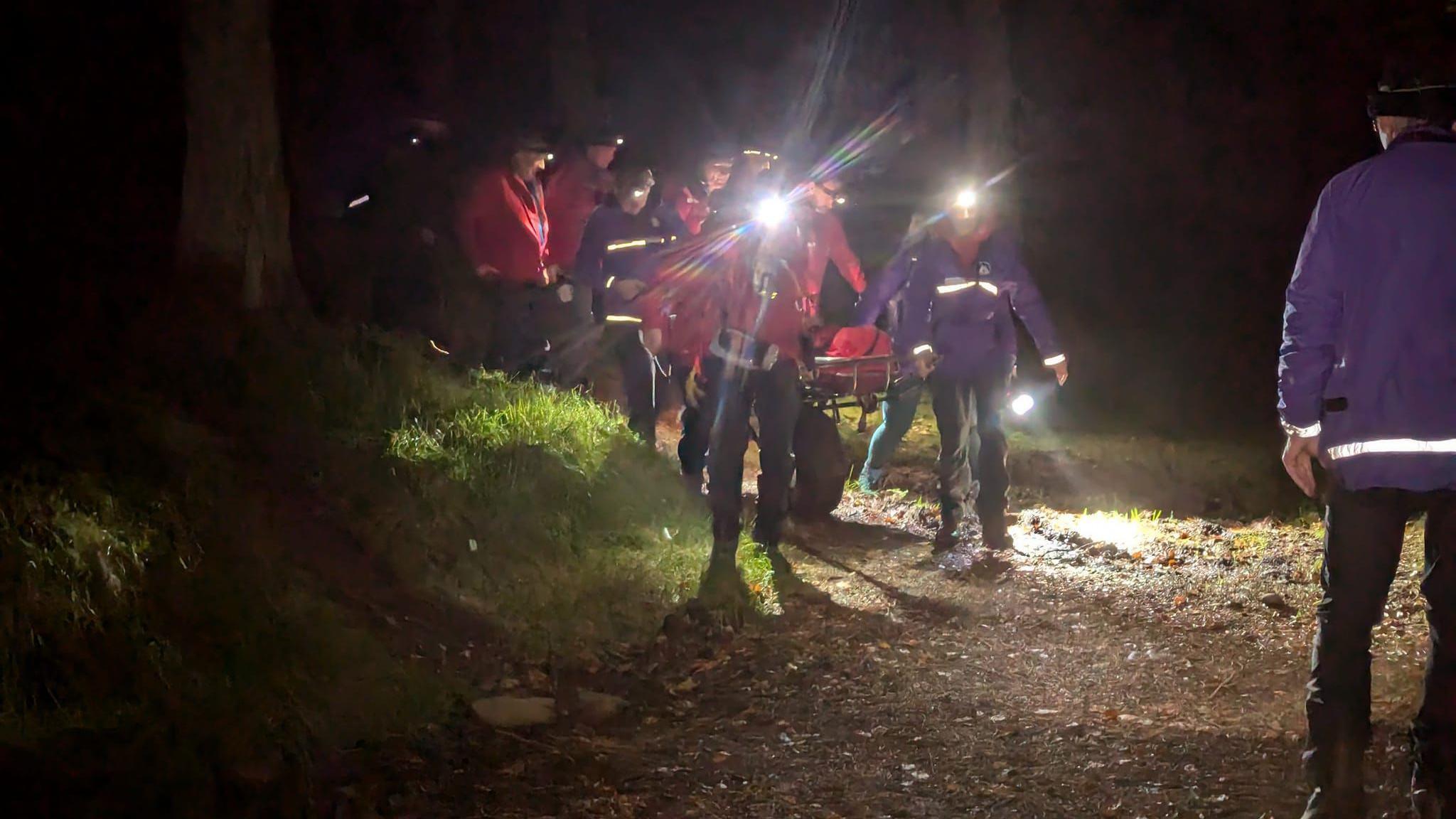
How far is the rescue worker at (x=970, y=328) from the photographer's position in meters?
6.76

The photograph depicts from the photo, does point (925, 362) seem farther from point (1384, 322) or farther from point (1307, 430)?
point (1384, 322)

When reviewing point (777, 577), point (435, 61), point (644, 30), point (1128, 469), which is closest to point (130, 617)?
point (777, 577)

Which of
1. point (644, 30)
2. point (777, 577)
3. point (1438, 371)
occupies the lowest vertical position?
point (777, 577)

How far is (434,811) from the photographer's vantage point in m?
3.49

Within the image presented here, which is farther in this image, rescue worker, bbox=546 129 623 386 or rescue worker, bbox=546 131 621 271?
rescue worker, bbox=546 131 621 271

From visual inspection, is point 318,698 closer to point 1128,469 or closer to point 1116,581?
point 1116,581

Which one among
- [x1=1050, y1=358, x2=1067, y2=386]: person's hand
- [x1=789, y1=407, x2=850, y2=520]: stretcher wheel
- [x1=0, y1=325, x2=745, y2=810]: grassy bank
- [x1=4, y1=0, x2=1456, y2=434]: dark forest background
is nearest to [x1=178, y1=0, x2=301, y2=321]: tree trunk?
[x1=0, y1=325, x2=745, y2=810]: grassy bank

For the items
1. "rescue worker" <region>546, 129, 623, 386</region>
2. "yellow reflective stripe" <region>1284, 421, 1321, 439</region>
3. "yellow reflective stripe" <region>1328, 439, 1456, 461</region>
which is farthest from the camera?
"rescue worker" <region>546, 129, 623, 386</region>

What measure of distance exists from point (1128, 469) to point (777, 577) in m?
5.61

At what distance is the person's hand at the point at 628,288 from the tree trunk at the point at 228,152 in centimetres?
213

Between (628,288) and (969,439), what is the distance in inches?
88.8

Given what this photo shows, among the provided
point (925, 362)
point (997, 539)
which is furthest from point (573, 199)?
point (997, 539)

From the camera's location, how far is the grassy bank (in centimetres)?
393

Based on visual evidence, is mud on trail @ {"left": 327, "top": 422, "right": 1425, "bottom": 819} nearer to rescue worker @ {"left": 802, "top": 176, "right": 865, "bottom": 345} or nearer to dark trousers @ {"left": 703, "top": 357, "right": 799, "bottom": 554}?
dark trousers @ {"left": 703, "top": 357, "right": 799, "bottom": 554}
